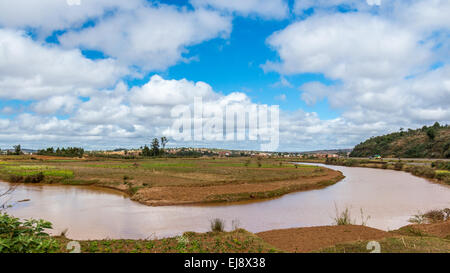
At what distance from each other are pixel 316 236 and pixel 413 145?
4155 inches

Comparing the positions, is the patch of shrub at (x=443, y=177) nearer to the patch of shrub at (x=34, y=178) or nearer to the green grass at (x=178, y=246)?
the green grass at (x=178, y=246)

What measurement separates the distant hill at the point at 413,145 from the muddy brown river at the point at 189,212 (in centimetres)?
6417

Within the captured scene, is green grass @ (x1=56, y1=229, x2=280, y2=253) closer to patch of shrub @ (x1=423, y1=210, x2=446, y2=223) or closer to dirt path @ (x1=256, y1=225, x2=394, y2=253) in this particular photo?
dirt path @ (x1=256, y1=225, x2=394, y2=253)

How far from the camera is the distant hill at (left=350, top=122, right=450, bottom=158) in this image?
80.9 meters

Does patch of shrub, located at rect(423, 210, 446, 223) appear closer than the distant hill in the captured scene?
Yes

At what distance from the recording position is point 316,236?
11.5 m

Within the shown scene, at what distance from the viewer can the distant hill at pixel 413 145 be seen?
265 feet

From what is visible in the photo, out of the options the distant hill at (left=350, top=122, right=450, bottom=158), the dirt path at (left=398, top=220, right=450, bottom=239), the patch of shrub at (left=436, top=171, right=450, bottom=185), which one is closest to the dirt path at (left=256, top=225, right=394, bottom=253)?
the dirt path at (left=398, top=220, right=450, bottom=239)

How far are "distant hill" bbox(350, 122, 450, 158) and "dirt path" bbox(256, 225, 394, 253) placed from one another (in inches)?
3029

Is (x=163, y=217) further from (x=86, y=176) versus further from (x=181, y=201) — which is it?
(x=86, y=176)

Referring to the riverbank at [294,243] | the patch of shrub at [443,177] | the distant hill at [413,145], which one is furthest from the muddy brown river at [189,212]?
the distant hill at [413,145]

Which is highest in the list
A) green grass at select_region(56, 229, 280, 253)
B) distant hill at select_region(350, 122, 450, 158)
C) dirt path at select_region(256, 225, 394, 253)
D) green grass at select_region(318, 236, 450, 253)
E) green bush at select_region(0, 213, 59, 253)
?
distant hill at select_region(350, 122, 450, 158)

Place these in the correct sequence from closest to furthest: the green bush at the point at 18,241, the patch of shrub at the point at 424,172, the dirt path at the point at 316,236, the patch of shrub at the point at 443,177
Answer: the green bush at the point at 18,241
the dirt path at the point at 316,236
the patch of shrub at the point at 443,177
the patch of shrub at the point at 424,172
